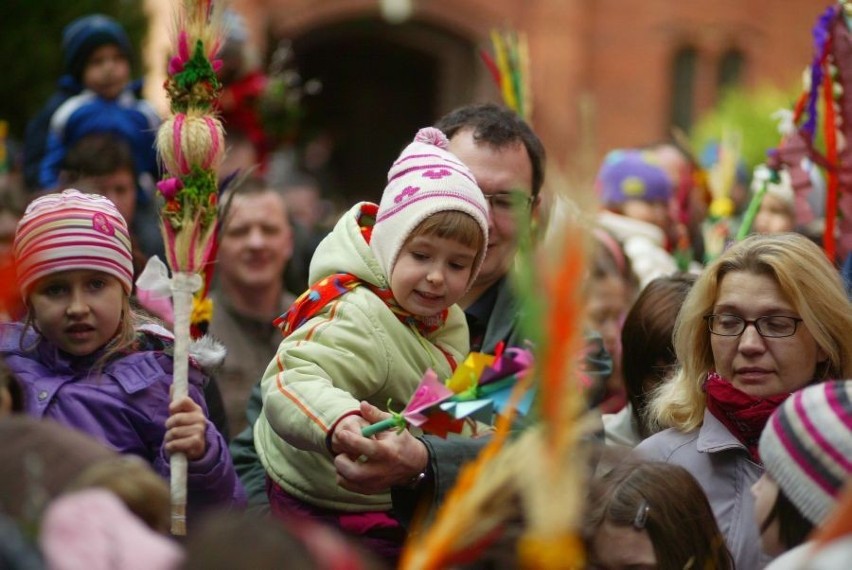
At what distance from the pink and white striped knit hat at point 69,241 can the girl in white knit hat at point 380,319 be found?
0.56 m

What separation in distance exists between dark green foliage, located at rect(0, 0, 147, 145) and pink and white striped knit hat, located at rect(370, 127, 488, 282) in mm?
8291

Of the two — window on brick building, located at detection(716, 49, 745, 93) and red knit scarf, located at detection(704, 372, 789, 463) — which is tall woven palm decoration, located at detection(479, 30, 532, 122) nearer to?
red knit scarf, located at detection(704, 372, 789, 463)

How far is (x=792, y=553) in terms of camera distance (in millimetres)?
3184

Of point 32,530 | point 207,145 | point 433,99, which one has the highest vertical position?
point 207,145

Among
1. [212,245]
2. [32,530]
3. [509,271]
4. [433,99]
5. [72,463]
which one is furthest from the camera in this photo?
[433,99]

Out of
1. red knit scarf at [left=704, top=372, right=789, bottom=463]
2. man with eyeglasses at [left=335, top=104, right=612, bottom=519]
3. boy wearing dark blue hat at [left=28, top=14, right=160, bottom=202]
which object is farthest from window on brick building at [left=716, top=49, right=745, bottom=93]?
red knit scarf at [left=704, top=372, right=789, bottom=463]

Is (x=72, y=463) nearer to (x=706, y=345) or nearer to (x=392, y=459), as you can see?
(x=392, y=459)

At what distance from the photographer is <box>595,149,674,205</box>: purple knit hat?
814 centimetres

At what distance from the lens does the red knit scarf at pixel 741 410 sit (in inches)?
174

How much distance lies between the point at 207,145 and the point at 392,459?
106 cm

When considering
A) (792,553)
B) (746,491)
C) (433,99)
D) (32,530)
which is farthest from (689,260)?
(433,99)

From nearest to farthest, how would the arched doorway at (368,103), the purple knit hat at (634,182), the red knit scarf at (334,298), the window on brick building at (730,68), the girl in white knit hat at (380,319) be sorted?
the girl in white knit hat at (380,319), the red knit scarf at (334,298), the purple knit hat at (634,182), the window on brick building at (730,68), the arched doorway at (368,103)

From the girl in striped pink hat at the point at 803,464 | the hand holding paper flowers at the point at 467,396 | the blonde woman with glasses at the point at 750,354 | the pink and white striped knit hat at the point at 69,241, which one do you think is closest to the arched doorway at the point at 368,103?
the pink and white striped knit hat at the point at 69,241

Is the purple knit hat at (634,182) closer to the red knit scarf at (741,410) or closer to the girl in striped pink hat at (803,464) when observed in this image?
the red knit scarf at (741,410)
